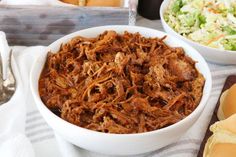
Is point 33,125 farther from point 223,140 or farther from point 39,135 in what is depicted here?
point 223,140

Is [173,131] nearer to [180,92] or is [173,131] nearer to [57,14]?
[180,92]

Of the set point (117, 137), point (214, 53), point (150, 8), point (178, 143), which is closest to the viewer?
point (117, 137)

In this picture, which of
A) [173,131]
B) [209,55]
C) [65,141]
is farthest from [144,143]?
[209,55]

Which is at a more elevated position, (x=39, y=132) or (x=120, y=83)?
(x=120, y=83)

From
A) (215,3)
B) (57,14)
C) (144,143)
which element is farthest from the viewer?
(215,3)

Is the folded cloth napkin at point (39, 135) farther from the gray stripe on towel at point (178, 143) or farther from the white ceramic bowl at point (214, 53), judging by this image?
the white ceramic bowl at point (214, 53)

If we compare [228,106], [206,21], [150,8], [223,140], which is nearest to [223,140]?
[223,140]

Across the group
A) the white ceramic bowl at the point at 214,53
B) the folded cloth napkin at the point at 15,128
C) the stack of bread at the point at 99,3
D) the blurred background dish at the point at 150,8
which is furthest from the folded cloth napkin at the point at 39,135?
the blurred background dish at the point at 150,8
